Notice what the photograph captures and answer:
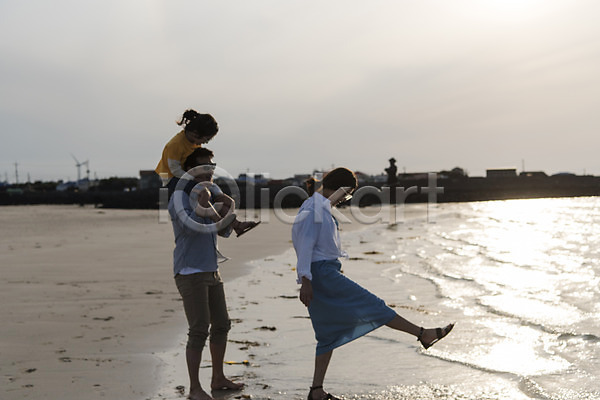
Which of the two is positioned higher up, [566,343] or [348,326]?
[348,326]

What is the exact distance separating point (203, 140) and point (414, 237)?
17796mm

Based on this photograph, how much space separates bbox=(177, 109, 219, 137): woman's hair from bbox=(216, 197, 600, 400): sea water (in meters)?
2.08

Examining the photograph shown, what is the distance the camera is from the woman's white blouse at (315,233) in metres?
4.52

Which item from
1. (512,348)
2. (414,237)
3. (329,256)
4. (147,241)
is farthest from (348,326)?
(414,237)

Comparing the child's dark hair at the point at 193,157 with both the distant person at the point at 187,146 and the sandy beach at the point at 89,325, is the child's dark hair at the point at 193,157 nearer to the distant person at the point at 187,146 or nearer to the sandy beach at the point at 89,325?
the distant person at the point at 187,146

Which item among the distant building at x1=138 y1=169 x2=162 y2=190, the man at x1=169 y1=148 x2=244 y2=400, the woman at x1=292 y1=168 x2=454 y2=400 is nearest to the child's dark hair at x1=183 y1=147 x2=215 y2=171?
the man at x1=169 y1=148 x2=244 y2=400

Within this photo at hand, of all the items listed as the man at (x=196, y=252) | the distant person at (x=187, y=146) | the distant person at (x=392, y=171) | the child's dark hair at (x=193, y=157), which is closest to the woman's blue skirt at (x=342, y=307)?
the distant person at (x=187, y=146)

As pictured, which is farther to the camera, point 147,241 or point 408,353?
point 147,241

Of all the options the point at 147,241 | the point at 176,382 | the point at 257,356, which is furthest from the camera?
the point at 147,241

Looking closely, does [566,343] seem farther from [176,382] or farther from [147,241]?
[147,241]

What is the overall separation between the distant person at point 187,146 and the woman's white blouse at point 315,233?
0.36 metres

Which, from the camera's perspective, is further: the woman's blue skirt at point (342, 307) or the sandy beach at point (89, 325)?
the sandy beach at point (89, 325)

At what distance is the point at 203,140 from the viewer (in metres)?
4.69

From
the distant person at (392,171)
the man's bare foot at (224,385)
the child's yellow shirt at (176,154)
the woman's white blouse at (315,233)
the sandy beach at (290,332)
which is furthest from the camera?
the distant person at (392,171)
